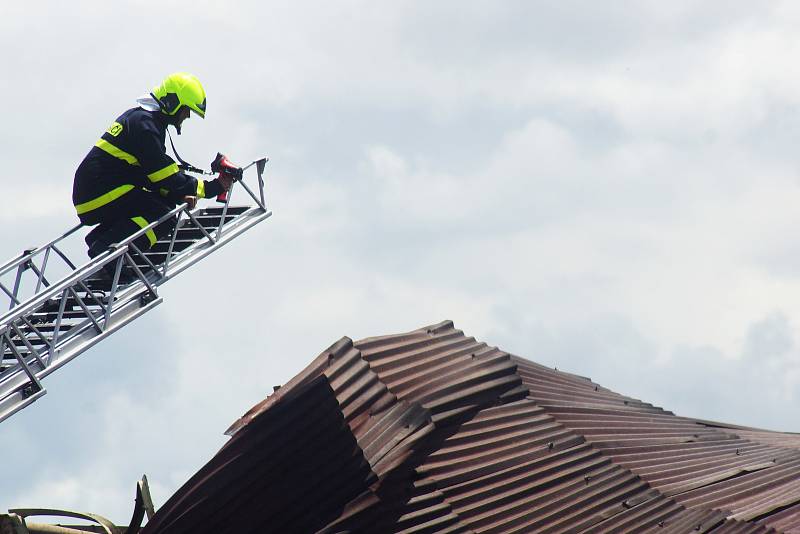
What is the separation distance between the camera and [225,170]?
1467cm

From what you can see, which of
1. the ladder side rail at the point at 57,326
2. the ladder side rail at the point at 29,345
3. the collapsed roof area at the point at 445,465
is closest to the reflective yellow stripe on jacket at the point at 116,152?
the ladder side rail at the point at 57,326

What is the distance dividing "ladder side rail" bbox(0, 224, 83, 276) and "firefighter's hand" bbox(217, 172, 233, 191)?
1.81 meters

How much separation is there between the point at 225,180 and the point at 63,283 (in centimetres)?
288

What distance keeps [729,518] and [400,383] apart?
3.85 meters

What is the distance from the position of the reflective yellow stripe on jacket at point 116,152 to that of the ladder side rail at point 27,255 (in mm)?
1164

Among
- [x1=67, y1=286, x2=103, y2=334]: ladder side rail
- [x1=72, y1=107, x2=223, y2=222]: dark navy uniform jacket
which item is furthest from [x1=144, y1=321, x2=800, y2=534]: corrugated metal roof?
[x1=72, y1=107, x2=223, y2=222]: dark navy uniform jacket

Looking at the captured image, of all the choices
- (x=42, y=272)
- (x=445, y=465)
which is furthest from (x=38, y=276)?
(x=445, y=465)

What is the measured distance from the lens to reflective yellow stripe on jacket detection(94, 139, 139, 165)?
1397 cm

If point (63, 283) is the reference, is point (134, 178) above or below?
above

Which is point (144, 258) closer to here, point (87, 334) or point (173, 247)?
point (173, 247)

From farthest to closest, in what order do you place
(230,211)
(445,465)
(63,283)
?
(230,211) < (63,283) < (445,465)

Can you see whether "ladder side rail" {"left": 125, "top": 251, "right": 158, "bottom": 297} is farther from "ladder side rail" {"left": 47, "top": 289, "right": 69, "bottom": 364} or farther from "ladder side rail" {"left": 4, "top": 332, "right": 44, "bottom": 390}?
"ladder side rail" {"left": 4, "top": 332, "right": 44, "bottom": 390}

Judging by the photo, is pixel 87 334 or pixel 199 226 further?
pixel 199 226

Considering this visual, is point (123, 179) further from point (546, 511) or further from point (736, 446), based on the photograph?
point (736, 446)
